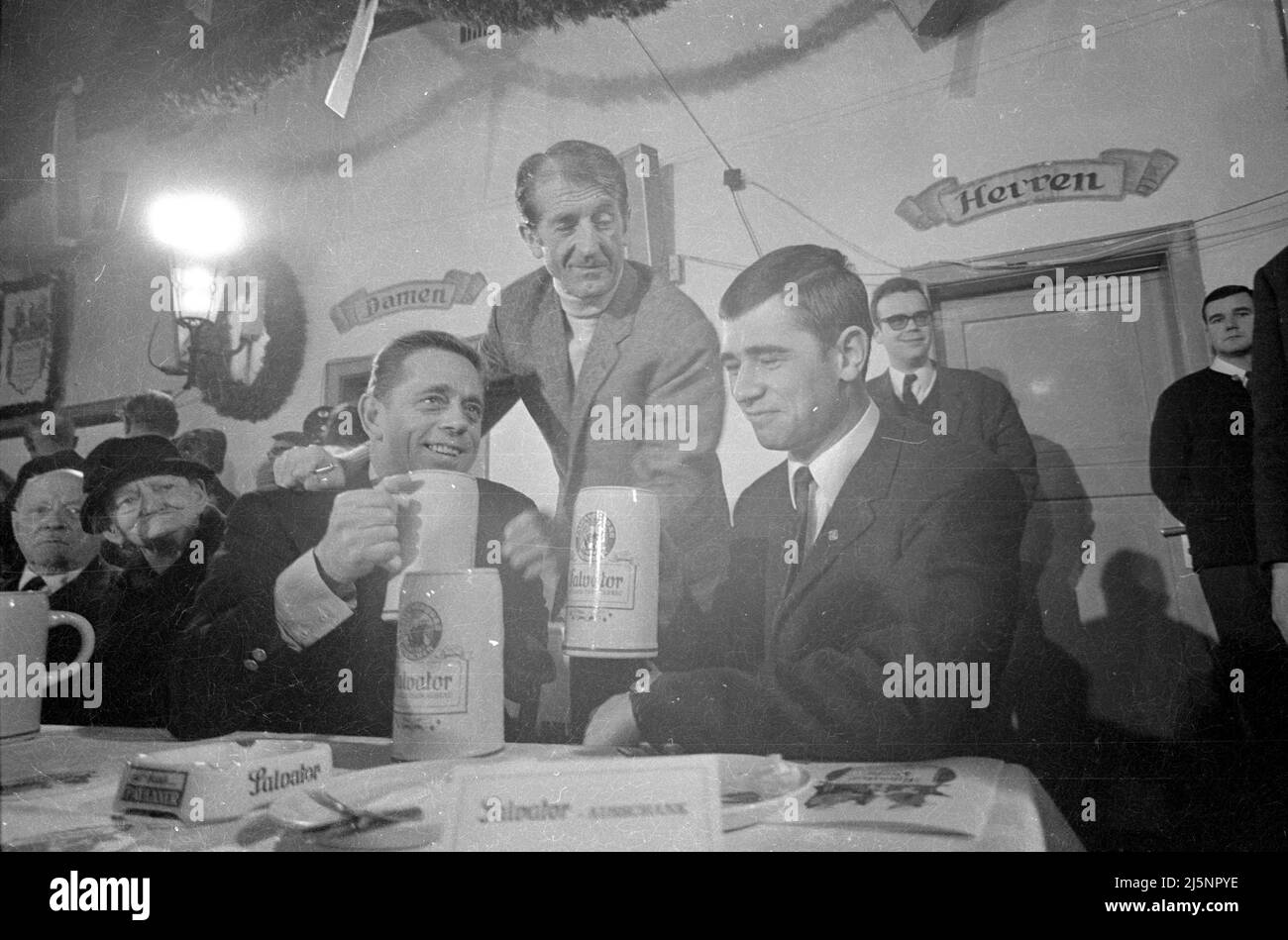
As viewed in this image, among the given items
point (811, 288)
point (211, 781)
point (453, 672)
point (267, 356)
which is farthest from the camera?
point (267, 356)

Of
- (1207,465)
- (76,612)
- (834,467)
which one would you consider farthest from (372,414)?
(1207,465)

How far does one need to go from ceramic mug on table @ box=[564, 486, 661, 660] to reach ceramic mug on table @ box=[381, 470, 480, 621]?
0.14 m

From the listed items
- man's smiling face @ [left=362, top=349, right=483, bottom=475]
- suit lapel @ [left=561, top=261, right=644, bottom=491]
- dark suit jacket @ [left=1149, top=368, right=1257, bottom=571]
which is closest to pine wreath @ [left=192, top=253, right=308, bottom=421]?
man's smiling face @ [left=362, top=349, right=483, bottom=475]

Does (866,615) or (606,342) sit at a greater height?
(606,342)

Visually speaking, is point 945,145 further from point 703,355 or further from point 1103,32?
point 703,355

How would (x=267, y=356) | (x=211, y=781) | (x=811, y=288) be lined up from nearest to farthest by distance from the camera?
(x=211, y=781)
(x=811, y=288)
(x=267, y=356)

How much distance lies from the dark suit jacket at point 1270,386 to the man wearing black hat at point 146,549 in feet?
3.93

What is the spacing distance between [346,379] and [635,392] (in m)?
0.36

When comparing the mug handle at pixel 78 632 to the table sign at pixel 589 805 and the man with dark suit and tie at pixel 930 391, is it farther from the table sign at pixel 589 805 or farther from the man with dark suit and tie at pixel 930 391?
the man with dark suit and tie at pixel 930 391

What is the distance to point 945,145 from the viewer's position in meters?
0.99

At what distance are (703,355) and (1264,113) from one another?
2.20ft

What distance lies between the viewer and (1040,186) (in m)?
0.97

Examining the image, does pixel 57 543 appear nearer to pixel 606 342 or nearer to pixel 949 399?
pixel 606 342
